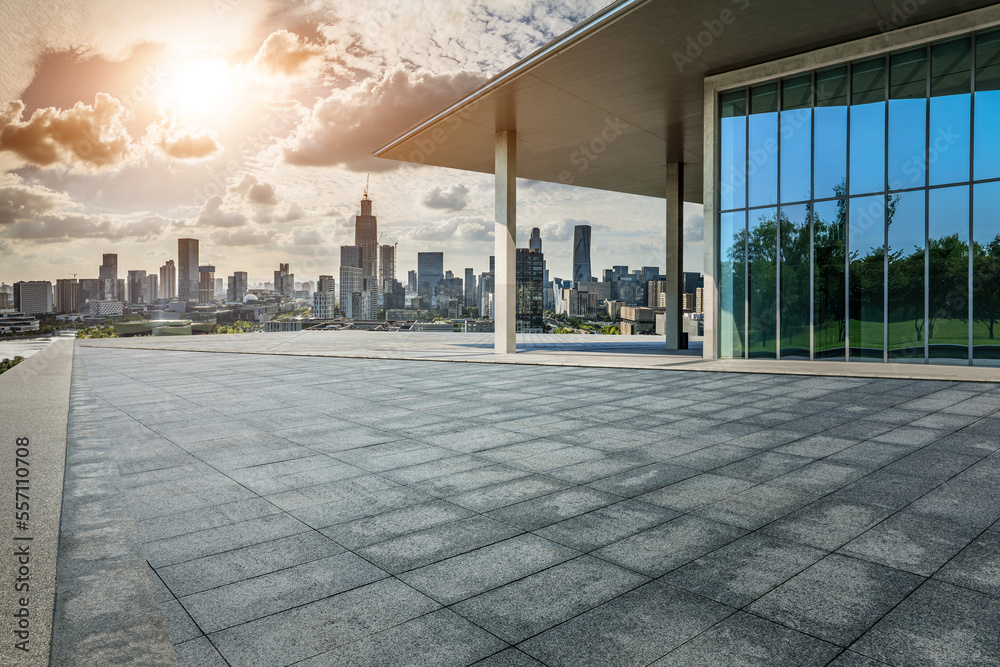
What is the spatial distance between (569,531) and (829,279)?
1550cm

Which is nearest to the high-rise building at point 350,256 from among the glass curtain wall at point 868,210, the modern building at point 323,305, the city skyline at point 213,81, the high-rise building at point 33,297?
the modern building at point 323,305

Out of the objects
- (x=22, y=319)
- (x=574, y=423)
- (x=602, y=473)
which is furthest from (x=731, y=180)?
(x=22, y=319)

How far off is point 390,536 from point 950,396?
34.6 feet

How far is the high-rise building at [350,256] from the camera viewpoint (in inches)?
6845

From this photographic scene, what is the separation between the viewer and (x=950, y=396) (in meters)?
10.0

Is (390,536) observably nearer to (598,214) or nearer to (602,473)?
(602,473)

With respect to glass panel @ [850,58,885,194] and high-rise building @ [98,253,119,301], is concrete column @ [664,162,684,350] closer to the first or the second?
glass panel @ [850,58,885,194]

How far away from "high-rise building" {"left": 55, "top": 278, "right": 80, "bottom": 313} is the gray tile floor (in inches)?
2203

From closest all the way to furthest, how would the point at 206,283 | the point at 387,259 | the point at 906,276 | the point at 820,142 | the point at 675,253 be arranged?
the point at 906,276 → the point at 820,142 → the point at 675,253 → the point at 206,283 → the point at 387,259

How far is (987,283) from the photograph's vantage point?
1424 cm

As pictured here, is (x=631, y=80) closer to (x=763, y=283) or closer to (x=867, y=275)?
(x=763, y=283)

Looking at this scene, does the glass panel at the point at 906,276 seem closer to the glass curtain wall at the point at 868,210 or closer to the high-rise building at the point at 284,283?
the glass curtain wall at the point at 868,210
